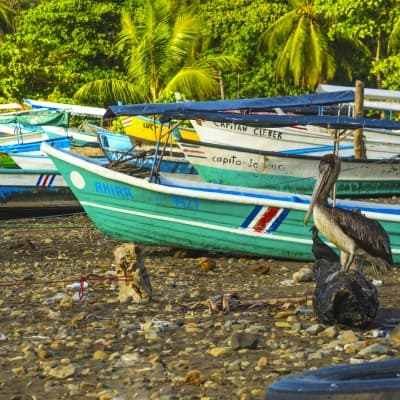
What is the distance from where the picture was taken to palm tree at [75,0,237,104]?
113 feet

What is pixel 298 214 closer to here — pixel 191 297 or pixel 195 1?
pixel 191 297

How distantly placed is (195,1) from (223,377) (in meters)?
33.0

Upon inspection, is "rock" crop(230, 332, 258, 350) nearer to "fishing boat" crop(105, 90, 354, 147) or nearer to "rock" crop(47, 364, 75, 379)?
"rock" crop(47, 364, 75, 379)

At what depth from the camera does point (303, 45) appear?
36.1m

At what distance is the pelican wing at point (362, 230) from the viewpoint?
1000 cm

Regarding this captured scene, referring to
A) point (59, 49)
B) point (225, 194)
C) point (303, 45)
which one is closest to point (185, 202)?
point (225, 194)

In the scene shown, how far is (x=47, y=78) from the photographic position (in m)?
36.6

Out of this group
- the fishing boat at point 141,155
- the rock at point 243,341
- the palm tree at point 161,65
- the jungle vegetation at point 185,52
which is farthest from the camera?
the jungle vegetation at point 185,52

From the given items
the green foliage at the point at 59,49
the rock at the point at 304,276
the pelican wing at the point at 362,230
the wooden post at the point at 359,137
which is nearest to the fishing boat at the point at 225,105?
the wooden post at the point at 359,137

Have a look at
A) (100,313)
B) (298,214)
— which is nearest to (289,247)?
(298,214)

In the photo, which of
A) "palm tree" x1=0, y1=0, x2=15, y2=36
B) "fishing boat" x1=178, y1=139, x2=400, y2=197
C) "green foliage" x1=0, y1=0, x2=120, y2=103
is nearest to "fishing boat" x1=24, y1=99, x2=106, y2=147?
"fishing boat" x1=178, y1=139, x2=400, y2=197

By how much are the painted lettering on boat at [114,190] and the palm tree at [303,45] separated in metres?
21.9

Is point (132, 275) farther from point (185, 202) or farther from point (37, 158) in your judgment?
point (37, 158)

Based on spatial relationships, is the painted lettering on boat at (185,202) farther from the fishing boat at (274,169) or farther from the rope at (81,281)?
the fishing boat at (274,169)
